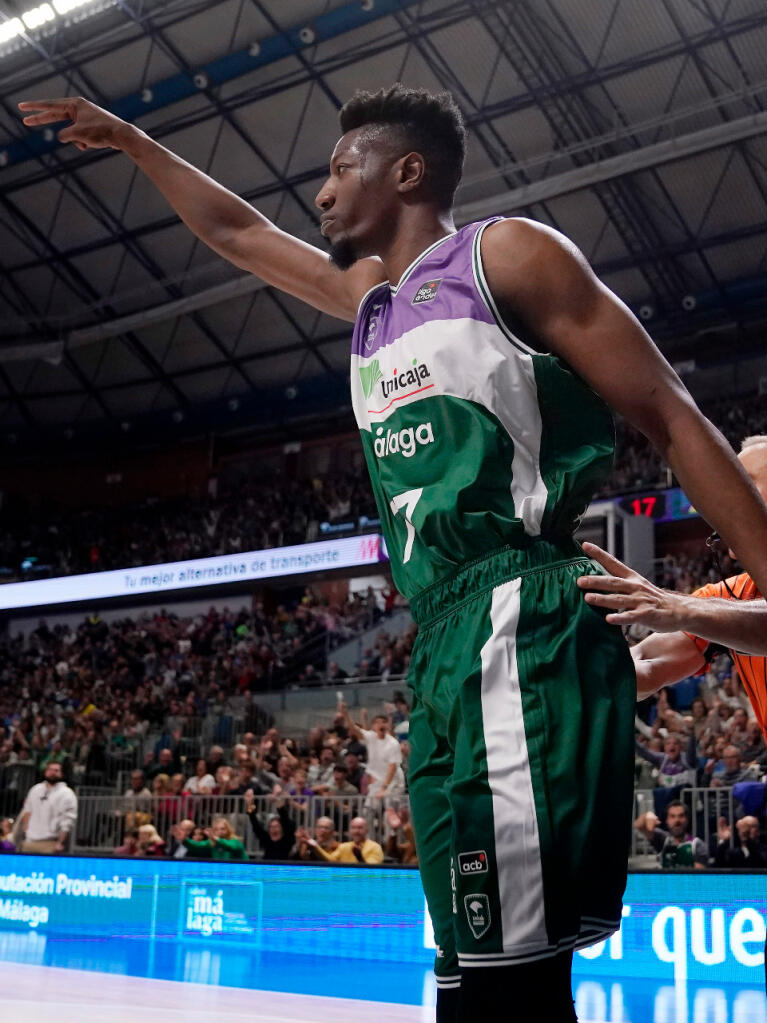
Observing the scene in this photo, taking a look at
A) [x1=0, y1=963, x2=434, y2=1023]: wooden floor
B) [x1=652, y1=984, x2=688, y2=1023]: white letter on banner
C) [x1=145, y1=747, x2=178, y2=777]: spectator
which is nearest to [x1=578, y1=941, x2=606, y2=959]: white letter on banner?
[x1=652, y1=984, x2=688, y2=1023]: white letter on banner

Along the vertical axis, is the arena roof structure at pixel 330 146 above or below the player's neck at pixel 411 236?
above

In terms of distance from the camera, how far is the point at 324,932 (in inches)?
361

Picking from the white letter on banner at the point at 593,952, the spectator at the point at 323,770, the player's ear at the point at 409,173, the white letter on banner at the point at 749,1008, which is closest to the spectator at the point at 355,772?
the spectator at the point at 323,770

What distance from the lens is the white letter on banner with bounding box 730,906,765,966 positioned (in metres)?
7.00

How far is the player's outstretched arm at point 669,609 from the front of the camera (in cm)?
162

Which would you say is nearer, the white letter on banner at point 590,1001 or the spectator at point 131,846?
the white letter on banner at point 590,1001

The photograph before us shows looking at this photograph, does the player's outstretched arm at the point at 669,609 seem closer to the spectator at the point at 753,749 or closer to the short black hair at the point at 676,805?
the short black hair at the point at 676,805

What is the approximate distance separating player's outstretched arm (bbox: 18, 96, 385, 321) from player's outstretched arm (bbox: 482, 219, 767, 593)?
1.77 feet

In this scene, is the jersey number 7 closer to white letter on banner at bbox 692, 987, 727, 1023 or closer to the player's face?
the player's face

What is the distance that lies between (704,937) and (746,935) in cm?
31

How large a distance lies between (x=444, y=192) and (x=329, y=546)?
19.7 meters

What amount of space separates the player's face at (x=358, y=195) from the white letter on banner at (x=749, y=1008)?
5.24 meters

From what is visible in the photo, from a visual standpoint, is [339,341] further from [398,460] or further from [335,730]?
[398,460]

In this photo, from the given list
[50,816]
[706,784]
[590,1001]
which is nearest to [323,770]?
[50,816]
